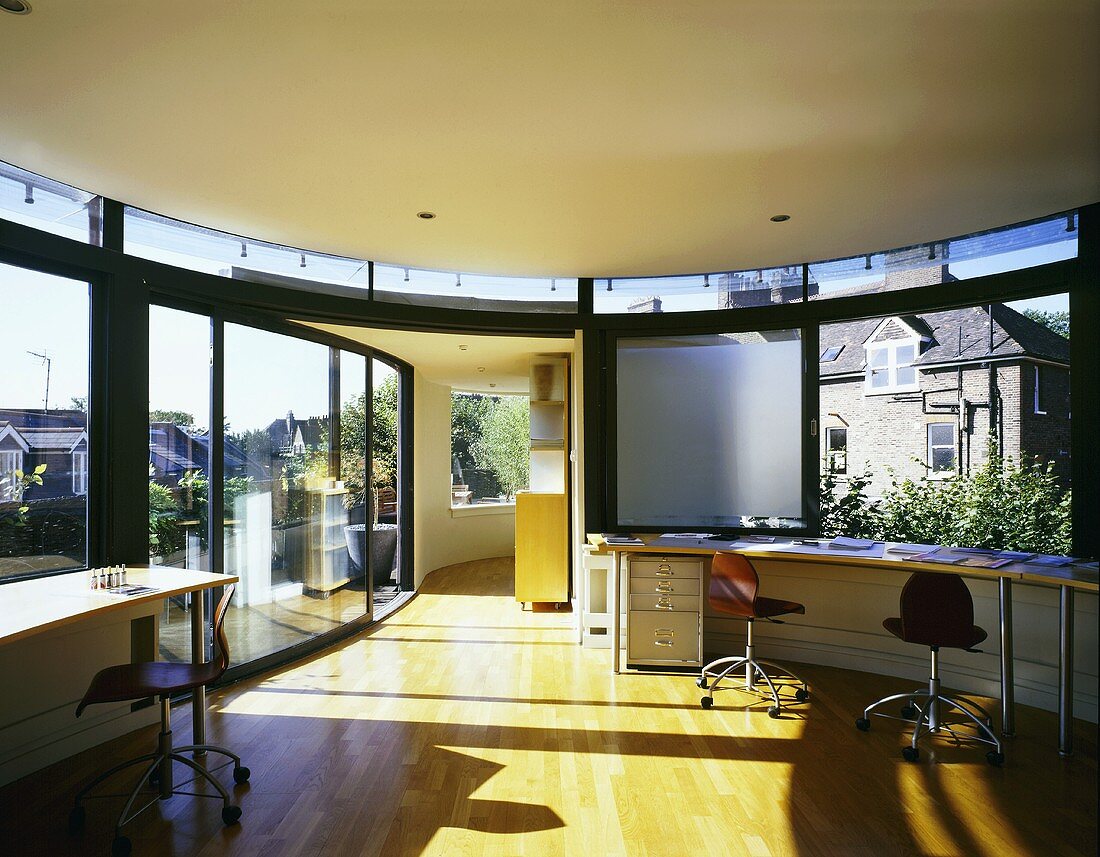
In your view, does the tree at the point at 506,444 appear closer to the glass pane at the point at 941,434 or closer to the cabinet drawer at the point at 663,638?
the cabinet drawer at the point at 663,638

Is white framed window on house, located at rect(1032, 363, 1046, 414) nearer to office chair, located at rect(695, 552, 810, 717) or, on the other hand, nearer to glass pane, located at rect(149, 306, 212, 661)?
office chair, located at rect(695, 552, 810, 717)

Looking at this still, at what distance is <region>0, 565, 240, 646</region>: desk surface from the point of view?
2564 millimetres

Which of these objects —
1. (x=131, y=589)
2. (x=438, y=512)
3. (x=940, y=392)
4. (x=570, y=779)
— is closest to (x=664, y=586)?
(x=570, y=779)

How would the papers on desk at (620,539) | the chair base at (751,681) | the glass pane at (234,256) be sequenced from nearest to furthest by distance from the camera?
the glass pane at (234,256) → the chair base at (751,681) → the papers on desk at (620,539)

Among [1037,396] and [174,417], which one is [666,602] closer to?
[1037,396]

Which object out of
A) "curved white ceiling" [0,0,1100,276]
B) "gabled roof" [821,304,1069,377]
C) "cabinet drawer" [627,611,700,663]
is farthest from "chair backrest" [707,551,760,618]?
"curved white ceiling" [0,0,1100,276]

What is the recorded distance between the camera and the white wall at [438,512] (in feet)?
25.6

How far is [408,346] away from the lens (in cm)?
629

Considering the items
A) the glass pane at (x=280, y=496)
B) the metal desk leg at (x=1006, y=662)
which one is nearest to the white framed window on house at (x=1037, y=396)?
the metal desk leg at (x=1006, y=662)

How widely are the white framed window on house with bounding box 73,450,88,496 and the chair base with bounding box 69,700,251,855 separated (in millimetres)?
1346

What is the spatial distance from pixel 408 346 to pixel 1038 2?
16.5ft

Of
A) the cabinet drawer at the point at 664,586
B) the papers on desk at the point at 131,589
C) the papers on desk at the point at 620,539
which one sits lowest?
the cabinet drawer at the point at 664,586

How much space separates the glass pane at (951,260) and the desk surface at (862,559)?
6.04 feet

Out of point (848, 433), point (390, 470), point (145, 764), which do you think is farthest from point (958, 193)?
point (390, 470)
